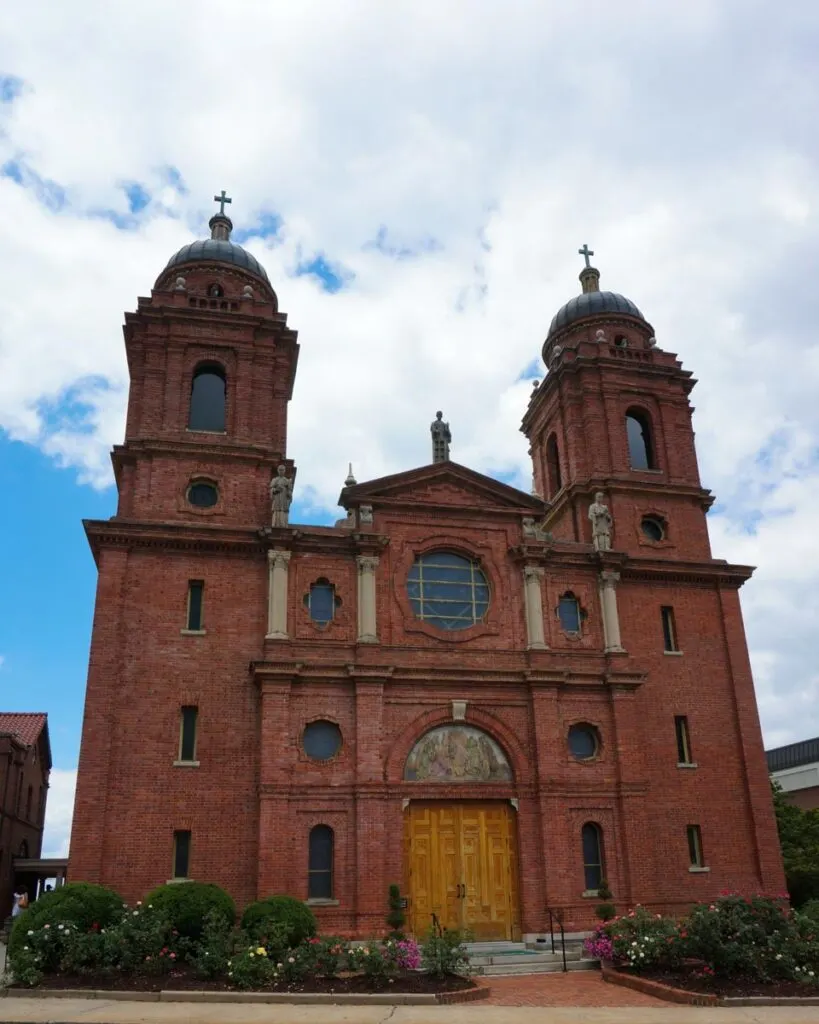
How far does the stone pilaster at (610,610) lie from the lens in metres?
26.8

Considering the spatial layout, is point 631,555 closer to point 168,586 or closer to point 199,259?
point 168,586

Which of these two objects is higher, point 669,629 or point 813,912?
point 669,629

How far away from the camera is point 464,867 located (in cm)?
2383

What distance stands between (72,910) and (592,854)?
12.9 metres

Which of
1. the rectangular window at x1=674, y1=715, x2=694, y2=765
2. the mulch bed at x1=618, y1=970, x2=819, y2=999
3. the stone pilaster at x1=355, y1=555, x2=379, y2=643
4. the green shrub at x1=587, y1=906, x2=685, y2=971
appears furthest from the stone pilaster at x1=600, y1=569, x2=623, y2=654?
the mulch bed at x1=618, y1=970, x2=819, y2=999

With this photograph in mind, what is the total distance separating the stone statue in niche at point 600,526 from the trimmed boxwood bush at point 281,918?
13.2 metres

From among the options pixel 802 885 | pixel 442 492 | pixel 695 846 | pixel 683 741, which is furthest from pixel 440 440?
pixel 802 885

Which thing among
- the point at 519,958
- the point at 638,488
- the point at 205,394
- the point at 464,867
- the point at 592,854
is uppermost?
the point at 205,394

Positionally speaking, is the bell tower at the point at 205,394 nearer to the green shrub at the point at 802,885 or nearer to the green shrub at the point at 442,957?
the green shrub at the point at 442,957

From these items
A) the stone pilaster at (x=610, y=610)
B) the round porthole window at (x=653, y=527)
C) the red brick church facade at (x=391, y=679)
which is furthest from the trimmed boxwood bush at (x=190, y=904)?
the round porthole window at (x=653, y=527)

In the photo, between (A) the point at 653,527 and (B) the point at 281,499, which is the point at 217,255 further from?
(A) the point at 653,527

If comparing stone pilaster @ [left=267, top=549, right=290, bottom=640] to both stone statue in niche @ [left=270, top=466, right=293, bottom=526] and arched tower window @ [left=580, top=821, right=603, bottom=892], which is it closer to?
stone statue in niche @ [left=270, top=466, right=293, bottom=526]

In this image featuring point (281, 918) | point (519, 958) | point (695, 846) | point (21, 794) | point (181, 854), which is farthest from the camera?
point (21, 794)

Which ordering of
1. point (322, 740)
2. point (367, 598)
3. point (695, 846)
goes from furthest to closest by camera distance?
point (695, 846) → point (367, 598) → point (322, 740)
